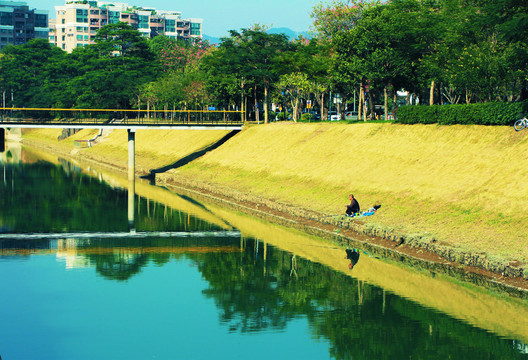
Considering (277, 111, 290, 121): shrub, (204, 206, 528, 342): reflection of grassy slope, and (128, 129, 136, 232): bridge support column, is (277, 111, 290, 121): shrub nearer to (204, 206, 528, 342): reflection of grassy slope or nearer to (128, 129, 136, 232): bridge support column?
(128, 129, 136, 232): bridge support column

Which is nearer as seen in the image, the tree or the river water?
the river water

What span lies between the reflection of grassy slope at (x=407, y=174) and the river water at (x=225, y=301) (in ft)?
15.8

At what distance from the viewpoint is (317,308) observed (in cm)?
2967

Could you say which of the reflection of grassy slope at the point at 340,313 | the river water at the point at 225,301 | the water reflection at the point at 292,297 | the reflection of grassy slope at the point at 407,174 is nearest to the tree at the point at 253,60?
the reflection of grassy slope at the point at 407,174

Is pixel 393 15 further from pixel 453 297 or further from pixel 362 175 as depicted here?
pixel 453 297

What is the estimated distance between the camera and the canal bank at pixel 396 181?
36.6m

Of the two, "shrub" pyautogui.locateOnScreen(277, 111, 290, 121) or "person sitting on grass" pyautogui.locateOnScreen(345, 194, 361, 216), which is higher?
"shrub" pyautogui.locateOnScreen(277, 111, 290, 121)

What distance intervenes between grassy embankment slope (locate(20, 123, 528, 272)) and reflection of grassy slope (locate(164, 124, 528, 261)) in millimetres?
86

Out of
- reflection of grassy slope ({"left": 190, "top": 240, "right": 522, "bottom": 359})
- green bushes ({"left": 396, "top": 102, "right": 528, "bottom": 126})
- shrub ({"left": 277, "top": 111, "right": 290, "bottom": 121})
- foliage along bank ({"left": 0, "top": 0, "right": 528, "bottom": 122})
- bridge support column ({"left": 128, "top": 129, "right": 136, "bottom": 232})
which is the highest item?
foliage along bank ({"left": 0, "top": 0, "right": 528, "bottom": 122})

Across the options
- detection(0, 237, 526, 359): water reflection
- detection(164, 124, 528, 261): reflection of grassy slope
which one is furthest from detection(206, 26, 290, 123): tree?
detection(0, 237, 526, 359): water reflection

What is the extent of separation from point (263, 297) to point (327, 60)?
60379mm

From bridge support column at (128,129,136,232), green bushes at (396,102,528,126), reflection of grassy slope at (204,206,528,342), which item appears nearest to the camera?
reflection of grassy slope at (204,206,528,342)

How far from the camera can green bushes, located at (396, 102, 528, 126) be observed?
2010 inches

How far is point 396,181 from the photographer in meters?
50.0
